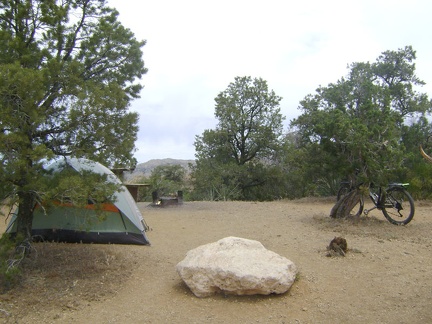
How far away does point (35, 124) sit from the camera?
511cm

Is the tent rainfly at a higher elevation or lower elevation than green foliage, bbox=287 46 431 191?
lower

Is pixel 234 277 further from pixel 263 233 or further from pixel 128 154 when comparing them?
pixel 263 233

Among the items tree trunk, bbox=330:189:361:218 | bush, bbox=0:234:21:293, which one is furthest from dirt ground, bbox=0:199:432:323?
tree trunk, bbox=330:189:361:218

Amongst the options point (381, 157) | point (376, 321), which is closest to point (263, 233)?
point (381, 157)

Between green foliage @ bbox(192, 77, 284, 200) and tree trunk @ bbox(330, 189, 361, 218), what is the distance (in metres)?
11.0

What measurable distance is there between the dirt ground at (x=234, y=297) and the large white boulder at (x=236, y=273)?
12cm

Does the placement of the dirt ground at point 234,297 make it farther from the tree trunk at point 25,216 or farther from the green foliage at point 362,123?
the green foliage at point 362,123

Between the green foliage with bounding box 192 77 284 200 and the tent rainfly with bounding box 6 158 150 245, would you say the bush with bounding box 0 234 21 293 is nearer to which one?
the tent rainfly with bounding box 6 158 150 245

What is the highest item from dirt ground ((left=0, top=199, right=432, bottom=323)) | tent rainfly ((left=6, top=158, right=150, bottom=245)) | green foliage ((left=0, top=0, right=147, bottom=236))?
green foliage ((left=0, top=0, right=147, bottom=236))

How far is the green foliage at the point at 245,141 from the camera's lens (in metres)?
20.8

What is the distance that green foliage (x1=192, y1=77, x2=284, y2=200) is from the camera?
20750 millimetres

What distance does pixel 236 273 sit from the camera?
482 cm

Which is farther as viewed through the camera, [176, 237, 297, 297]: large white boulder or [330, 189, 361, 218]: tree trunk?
[330, 189, 361, 218]: tree trunk

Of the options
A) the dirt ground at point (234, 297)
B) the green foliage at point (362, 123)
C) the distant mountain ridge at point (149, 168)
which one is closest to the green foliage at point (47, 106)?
the dirt ground at point (234, 297)
